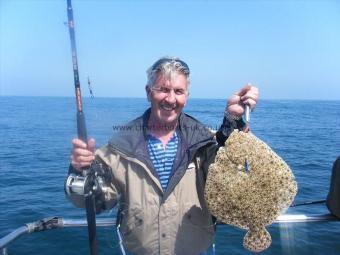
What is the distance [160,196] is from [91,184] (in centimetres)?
62

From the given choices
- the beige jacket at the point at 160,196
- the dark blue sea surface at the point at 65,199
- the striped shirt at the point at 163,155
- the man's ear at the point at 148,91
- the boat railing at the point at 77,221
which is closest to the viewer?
the beige jacket at the point at 160,196

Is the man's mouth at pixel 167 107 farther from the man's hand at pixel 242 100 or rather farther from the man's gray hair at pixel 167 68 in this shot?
the man's hand at pixel 242 100

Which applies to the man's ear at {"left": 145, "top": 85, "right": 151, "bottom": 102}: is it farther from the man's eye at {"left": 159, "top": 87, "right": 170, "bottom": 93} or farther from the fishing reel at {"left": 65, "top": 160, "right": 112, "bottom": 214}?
the fishing reel at {"left": 65, "top": 160, "right": 112, "bottom": 214}

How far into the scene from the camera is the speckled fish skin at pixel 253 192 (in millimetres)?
2822

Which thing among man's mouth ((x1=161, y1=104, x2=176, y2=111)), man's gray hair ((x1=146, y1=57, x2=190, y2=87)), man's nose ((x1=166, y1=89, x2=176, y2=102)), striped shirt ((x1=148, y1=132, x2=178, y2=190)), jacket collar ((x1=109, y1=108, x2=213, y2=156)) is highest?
man's gray hair ((x1=146, y1=57, x2=190, y2=87))

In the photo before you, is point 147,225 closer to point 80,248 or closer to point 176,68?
point 176,68

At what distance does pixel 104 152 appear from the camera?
3092 mm

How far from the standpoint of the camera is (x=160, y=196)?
2924 mm

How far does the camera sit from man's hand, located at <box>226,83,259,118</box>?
288cm

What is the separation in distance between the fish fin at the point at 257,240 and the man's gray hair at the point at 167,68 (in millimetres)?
1520

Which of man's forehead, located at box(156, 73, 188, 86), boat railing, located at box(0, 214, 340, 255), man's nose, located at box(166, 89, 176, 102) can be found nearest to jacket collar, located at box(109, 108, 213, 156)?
man's nose, located at box(166, 89, 176, 102)

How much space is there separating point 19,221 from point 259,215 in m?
8.48

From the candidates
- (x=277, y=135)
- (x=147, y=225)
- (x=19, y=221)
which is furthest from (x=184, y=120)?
(x=277, y=135)

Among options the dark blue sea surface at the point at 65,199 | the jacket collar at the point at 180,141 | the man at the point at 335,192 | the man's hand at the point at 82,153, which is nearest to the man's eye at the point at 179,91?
the jacket collar at the point at 180,141
